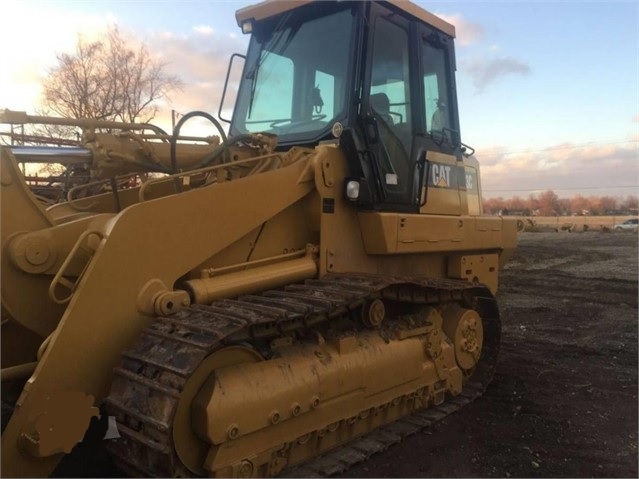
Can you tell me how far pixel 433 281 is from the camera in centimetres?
465

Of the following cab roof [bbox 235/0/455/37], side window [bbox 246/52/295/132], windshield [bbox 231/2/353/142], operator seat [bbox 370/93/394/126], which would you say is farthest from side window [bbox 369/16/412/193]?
side window [bbox 246/52/295/132]

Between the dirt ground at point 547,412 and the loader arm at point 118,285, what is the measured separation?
5.68 feet

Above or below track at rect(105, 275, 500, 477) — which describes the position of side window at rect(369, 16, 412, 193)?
above

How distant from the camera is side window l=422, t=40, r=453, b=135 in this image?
534 centimetres

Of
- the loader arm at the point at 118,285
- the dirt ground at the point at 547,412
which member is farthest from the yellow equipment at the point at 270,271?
the dirt ground at the point at 547,412

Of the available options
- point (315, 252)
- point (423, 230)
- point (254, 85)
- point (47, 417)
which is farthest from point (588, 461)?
point (254, 85)

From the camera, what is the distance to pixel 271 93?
16.9ft

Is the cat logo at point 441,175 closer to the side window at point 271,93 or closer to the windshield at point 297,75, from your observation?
the windshield at point 297,75

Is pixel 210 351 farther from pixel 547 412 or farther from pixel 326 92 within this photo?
pixel 547 412

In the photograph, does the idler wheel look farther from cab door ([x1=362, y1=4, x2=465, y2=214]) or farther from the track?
cab door ([x1=362, y1=4, x2=465, y2=214])

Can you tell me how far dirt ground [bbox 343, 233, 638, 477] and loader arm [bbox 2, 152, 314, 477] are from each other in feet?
5.68

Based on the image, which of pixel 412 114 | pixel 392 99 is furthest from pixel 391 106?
pixel 412 114

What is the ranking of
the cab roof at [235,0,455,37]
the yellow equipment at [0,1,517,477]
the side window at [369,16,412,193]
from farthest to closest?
the cab roof at [235,0,455,37] < the side window at [369,16,412,193] < the yellow equipment at [0,1,517,477]

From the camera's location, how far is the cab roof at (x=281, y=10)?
484 centimetres
